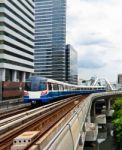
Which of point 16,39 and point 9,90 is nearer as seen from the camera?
point 9,90

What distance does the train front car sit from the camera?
45453mm

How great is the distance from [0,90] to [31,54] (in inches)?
2363

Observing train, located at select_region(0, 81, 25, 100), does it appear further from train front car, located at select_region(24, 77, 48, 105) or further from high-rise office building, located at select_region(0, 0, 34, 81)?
train front car, located at select_region(24, 77, 48, 105)

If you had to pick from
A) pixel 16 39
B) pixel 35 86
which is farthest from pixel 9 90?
pixel 35 86

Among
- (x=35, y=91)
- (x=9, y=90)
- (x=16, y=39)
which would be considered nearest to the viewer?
(x=35, y=91)

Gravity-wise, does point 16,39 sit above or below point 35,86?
above

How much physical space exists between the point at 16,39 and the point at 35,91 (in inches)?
3139

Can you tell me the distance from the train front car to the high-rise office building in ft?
213

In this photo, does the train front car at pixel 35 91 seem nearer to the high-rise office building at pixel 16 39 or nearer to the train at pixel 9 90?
the train at pixel 9 90

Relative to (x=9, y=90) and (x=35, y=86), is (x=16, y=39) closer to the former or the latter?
(x=9, y=90)

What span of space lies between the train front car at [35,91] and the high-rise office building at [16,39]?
64.9m

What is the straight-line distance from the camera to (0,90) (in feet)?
272

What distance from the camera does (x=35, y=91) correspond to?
45.8 meters

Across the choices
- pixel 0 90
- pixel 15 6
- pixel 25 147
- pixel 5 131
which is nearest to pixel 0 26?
pixel 15 6
